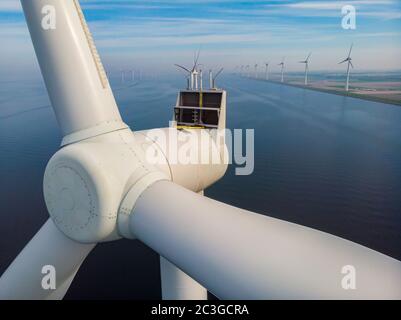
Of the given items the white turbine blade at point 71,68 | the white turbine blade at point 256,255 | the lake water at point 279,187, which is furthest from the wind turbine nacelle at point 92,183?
the lake water at point 279,187

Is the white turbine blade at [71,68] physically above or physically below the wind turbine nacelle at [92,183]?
above

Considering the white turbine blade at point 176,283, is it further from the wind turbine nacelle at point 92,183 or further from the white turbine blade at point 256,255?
the white turbine blade at point 256,255

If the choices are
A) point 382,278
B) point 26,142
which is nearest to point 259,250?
point 382,278

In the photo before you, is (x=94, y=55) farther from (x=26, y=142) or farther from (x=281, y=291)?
(x=26, y=142)

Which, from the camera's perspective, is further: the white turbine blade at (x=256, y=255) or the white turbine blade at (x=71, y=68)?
the white turbine blade at (x=71, y=68)

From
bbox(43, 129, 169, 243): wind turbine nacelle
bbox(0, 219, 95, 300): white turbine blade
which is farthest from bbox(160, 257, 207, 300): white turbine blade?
bbox(43, 129, 169, 243): wind turbine nacelle

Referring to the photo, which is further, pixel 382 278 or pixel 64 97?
pixel 64 97
